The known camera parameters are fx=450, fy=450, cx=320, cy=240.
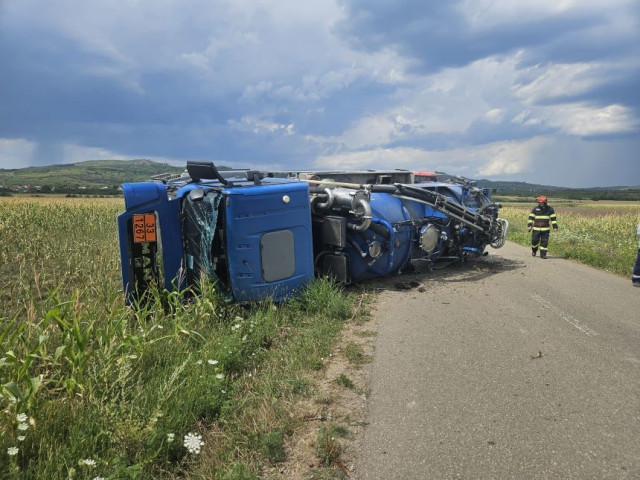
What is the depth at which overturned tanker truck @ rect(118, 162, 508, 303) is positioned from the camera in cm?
588

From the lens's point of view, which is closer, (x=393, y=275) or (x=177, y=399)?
(x=177, y=399)

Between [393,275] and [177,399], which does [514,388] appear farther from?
[393,275]

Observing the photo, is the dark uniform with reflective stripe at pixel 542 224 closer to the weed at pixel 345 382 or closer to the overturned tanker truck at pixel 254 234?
the overturned tanker truck at pixel 254 234

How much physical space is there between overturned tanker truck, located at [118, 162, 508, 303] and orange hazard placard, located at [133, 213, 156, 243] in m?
0.01

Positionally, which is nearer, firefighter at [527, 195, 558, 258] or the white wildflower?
the white wildflower

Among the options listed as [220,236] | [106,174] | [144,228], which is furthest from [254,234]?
[106,174]

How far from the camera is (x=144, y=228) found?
19.0ft

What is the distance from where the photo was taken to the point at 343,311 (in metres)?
6.34

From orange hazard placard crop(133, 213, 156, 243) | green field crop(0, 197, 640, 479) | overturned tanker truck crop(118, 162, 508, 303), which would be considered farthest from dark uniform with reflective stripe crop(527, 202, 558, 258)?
orange hazard placard crop(133, 213, 156, 243)

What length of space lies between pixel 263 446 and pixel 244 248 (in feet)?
10.8

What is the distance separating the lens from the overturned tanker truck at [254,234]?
588 centimetres

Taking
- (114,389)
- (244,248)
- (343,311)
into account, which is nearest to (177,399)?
(114,389)

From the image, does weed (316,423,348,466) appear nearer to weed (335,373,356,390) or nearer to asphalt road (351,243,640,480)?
asphalt road (351,243,640,480)

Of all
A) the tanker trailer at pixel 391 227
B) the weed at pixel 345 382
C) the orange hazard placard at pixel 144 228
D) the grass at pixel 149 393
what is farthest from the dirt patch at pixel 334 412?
the orange hazard placard at pixel 144 228
